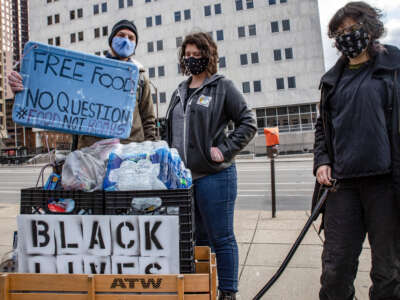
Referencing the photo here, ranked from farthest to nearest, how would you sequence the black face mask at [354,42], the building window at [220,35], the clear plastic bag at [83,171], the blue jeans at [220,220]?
the building window at [220,35] < the blue jeans at [220,220] < the black face mask at [354,42] < the clear plastic bag at [83,171]

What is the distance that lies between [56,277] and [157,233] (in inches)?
19.2

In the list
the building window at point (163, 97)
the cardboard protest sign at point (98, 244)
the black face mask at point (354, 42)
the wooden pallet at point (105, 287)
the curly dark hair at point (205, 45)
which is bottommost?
the wooden pallet at point (105, 287)

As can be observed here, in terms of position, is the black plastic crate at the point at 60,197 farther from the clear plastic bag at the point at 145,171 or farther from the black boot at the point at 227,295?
the black boot at the point at 227,295

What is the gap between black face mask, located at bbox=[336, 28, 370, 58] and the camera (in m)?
1.96

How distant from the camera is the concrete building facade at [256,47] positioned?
34.8 m

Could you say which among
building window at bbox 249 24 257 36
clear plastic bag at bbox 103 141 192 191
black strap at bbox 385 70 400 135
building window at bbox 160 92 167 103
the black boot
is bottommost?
the black boot

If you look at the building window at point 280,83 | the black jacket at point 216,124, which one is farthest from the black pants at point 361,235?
the building window at point 280,83

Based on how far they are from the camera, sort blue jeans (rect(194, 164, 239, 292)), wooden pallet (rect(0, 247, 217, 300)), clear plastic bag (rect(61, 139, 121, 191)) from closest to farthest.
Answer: wooden pallet (rect(0, 247, 217, 300)), clear plastic bag (rect(61, 139, 121, 191)), blue jeans (rect(194, 164, 239, 292))

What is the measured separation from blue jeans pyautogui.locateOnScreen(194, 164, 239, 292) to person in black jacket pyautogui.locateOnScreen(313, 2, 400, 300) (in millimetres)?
640

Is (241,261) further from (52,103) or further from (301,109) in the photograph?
(301,109)

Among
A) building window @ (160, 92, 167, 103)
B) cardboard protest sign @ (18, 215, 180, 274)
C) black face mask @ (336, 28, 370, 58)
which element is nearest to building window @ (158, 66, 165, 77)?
building window @ (160, 92, 167, 103)

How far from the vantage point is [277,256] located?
A: 3.76 meters

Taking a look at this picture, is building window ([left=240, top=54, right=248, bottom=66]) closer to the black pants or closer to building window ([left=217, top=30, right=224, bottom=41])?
building window ([left=217, top=30, right=224, bottom=41])

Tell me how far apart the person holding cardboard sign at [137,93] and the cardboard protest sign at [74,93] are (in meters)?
0.50
